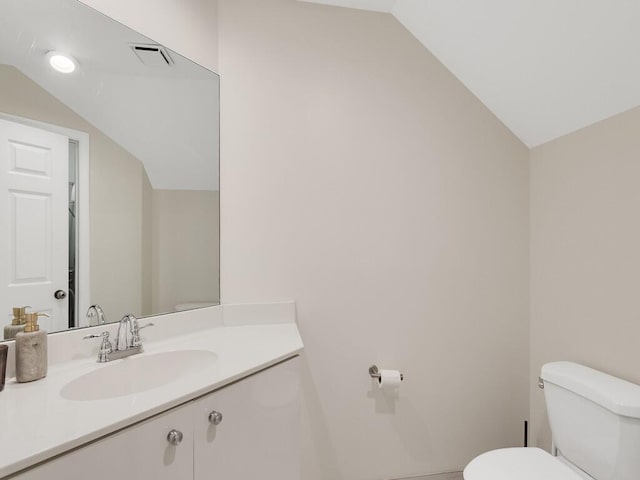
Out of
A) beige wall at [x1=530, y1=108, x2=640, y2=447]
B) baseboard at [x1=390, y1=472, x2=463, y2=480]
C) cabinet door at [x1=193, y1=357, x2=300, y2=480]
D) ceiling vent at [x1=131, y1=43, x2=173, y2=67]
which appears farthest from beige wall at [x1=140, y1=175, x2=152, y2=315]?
beige wall at [x1=530, y1=108, x2=640, y2=447]

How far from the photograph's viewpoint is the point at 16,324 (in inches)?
37.8

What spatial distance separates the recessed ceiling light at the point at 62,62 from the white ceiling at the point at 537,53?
A: 1151 mm

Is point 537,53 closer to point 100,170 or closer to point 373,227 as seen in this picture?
point 373,227

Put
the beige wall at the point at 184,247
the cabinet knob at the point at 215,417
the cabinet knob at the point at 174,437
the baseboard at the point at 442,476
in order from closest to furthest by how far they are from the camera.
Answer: the cabinet knob at the point at 174,437, the cabinet knob at the point at 215,417, the beige wall at the point at 184,247, the baseboard at the point at 442,476

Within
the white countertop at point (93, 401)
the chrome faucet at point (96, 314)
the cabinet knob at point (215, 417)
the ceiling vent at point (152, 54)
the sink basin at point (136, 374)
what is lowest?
the cabinet knob at point (215, 417)

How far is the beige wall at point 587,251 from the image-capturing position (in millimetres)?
1261

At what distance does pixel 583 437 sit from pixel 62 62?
2.33m

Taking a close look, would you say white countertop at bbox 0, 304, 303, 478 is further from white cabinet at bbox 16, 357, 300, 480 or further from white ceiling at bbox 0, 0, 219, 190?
white ceiling at bbox 0, 0, 219, 190

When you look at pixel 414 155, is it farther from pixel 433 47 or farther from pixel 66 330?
pixel 66 330

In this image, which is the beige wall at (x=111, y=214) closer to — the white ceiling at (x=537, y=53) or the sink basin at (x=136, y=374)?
the sink basin at (x=136, y=374)

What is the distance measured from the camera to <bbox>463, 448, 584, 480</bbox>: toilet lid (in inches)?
43.7

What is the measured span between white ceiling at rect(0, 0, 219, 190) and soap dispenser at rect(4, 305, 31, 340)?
637 mm

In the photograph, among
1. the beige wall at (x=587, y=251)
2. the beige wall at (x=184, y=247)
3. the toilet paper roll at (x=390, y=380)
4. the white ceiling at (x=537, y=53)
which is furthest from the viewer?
the toilet paper roll at (x=390, y=380)

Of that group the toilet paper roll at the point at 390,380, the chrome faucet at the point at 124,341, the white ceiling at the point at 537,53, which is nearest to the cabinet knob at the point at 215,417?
the chrome faucet at the point at 124,341
